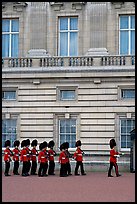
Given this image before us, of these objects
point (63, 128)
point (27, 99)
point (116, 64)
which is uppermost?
point (116, 64)

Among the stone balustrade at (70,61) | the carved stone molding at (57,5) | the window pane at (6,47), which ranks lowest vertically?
the stone balustrade at (70,61)

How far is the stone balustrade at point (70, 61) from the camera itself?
19.4m

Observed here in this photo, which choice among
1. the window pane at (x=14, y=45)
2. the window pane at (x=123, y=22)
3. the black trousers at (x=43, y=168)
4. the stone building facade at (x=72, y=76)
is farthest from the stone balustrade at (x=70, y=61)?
the black trousers at (x=43, y=168)

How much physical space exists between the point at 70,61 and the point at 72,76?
0.74 metres

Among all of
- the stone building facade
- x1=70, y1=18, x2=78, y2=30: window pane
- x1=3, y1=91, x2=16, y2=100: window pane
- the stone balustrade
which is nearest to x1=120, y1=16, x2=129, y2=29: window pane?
the stone building facade

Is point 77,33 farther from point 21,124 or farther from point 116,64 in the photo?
point 21,124

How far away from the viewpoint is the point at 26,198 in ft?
28.2

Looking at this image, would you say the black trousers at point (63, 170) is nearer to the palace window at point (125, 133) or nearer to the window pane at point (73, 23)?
the palace window at point (125, 133)

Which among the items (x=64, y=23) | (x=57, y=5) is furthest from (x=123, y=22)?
(x=57, y=5)

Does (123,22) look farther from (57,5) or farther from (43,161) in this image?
(43,161)

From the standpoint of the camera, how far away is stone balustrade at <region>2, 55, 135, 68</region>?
63.5 feet

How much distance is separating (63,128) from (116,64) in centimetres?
361

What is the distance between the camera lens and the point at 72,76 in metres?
19.5

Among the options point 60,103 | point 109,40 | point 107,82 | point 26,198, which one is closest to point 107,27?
point 109,40
